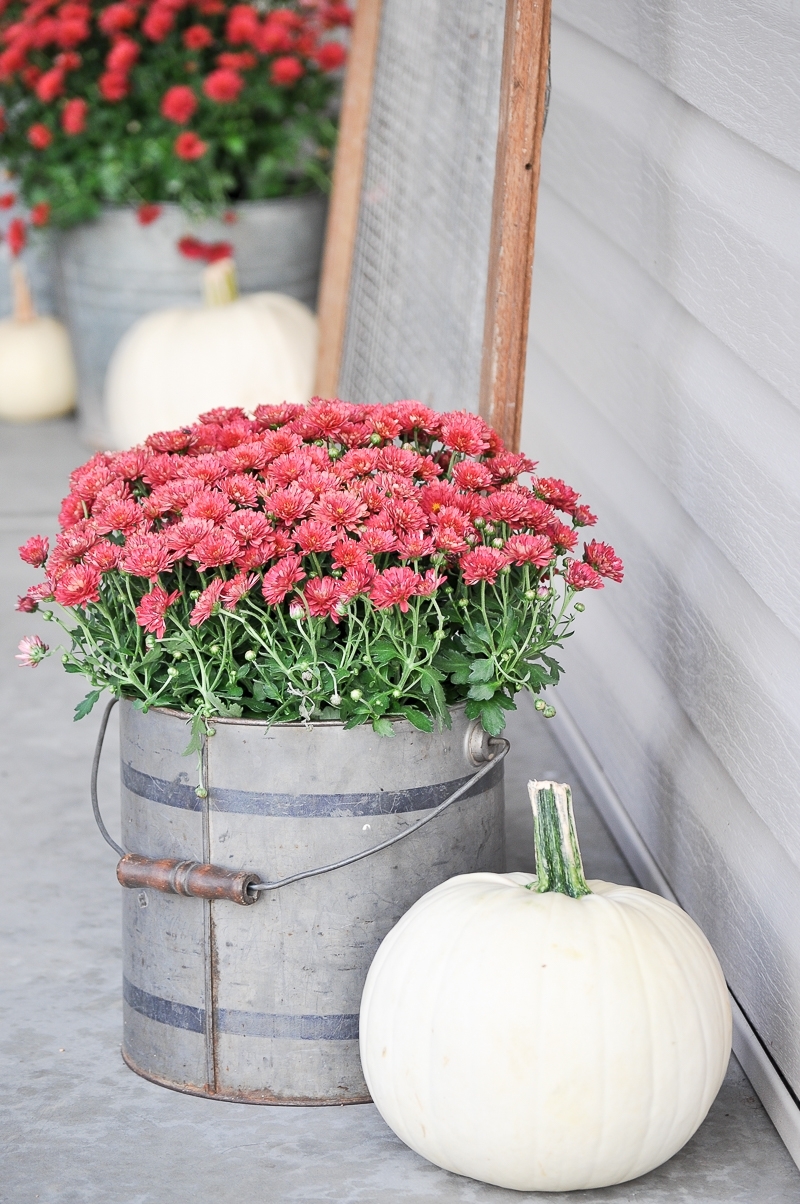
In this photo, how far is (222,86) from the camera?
353cm

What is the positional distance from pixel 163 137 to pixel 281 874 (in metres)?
2.56

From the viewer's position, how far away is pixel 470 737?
61.4 inches

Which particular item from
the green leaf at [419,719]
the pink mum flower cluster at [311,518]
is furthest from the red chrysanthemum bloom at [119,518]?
the green leaf at [419,719]

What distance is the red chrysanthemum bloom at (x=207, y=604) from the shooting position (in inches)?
55.9

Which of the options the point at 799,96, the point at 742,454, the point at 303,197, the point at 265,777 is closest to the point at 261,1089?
the point at 265,777

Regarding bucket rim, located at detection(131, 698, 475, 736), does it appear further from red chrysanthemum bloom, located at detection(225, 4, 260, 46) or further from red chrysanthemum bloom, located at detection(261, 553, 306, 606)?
red chrysanthemum bloom, located at detection(225, 4, 260, 46)

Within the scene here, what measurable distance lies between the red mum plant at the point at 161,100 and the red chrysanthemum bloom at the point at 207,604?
235 cm

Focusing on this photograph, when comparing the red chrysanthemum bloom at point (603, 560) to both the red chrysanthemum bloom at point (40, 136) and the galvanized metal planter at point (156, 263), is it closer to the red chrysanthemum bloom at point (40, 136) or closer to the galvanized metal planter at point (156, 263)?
the galvanized metal planter at point (156, 263)

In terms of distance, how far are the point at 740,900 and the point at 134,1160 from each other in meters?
0.70

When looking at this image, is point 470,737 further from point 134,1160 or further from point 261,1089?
point 134,1160

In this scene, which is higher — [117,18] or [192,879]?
[117,18]

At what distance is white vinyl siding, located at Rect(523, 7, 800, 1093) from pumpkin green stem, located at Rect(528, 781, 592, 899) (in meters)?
0.22

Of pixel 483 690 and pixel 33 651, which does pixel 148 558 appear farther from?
pixel 483 690

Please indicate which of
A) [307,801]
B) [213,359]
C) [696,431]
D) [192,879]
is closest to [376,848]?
[307,801]
